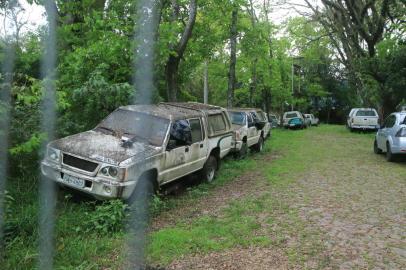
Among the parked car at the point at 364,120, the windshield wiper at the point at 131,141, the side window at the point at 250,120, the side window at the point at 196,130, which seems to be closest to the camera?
the windshield wiper at the point at 131,141

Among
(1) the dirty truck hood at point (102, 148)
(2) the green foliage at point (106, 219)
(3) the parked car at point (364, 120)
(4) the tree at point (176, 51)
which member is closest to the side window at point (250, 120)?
(4) the tree at point (176, 51)

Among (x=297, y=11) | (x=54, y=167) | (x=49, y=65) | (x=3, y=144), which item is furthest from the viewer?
(x=297, y=11)

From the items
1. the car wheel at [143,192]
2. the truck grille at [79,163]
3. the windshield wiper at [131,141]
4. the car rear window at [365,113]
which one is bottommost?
the car wheel at [143,192]

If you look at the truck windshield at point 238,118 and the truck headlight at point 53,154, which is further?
the truck windshield at point 238,118

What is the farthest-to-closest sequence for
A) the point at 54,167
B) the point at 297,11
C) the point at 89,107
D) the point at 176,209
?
the point at 297,11, the point at 89,107, the point at 176,209, the point at 54,167

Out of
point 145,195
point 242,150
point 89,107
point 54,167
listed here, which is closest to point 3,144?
point 54,167

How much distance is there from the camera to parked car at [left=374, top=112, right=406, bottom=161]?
13375mm

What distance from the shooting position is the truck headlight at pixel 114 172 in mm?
6965

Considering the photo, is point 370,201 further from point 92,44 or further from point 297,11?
point 297,11

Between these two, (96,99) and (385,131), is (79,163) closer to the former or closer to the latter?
(96,99)

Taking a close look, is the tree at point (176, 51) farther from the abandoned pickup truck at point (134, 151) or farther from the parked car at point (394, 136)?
the parked car at point (394, 136)

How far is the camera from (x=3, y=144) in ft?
18.5

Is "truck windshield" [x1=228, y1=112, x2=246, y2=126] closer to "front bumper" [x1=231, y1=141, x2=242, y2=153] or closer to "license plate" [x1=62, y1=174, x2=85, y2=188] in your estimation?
"front bumper" [x1=231, y1=141, x2=242, y2=153]

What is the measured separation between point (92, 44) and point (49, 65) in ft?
4.88
